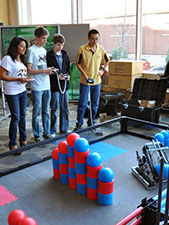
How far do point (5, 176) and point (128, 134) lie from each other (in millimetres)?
1230

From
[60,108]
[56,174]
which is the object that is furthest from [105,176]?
[60,108]

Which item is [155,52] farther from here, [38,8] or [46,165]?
[46,165]

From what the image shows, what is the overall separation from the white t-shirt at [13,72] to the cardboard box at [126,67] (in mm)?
2020

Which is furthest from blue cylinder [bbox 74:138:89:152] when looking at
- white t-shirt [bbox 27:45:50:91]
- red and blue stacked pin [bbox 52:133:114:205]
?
white t-shirt [bbox 27:45:50:91]

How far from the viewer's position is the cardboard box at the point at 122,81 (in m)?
4.25

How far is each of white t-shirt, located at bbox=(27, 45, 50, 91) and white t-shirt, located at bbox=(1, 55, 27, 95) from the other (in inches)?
9.1

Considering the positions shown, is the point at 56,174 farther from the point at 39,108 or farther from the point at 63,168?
the point at 39,108

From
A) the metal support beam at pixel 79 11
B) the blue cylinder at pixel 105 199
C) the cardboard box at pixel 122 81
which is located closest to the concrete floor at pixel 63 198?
the blue cylinder at pixel 105 199

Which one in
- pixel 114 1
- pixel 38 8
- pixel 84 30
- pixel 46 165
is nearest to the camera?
pixel 46 165

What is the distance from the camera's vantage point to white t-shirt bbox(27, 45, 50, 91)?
9.39ft

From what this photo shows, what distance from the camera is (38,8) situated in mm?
6156

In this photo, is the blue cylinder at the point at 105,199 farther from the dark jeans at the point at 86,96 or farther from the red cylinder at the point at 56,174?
the dark jeans at the point at 86,96

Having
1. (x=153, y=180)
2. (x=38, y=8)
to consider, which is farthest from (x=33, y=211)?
(x=38, y=8)

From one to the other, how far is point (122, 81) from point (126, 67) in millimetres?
232
